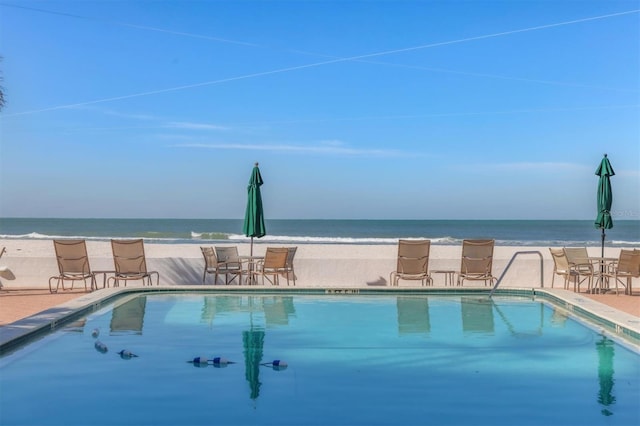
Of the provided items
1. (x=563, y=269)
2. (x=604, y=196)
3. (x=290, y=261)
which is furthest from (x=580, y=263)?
(x=290, y=261)

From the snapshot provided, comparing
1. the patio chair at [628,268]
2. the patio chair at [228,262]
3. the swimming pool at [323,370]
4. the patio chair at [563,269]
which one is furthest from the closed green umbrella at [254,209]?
the patio chair at [628,268]

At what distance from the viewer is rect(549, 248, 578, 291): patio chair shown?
33.6 ft

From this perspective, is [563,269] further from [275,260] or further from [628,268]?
Answer: [275,260]

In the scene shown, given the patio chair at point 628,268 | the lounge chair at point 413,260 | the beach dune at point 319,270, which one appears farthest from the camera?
the beach dune at point 319,270

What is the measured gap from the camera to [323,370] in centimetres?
538

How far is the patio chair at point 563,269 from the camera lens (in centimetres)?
1024

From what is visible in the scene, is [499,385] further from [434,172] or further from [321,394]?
[434,172]

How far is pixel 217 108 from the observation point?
26.2 m

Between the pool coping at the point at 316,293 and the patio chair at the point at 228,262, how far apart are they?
74 centimetres

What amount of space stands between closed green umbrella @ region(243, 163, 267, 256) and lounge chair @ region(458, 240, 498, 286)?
3253 mm

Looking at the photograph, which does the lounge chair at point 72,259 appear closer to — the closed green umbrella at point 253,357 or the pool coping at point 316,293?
the pool coping at point 316,293

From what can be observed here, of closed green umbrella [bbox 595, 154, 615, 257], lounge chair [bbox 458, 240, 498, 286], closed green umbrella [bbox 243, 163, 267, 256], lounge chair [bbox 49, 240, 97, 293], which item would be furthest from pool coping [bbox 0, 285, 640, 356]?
closed green umbrella [bbox 595, 154, 615, 257]

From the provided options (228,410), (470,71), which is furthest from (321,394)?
(470,71)

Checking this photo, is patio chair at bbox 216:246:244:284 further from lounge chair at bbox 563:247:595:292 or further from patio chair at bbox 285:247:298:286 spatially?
lounge chair at bbox 563:247:595:292
